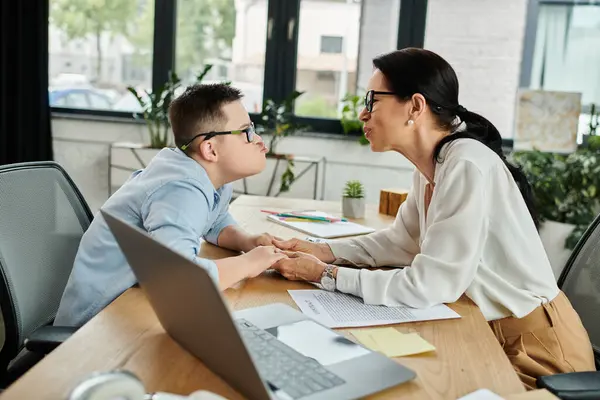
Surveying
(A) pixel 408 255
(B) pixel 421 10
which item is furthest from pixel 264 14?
(A) pixel 408 255

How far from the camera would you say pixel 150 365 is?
Answer: 2.98 feet

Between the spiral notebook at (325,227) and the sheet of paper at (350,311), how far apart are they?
1.97 feet

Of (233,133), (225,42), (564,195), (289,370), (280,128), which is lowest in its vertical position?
(564,195)

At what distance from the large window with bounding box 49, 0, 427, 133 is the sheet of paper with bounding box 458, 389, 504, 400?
3.30 m

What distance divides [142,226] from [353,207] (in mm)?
994

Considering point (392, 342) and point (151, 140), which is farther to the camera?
point (151, 140)

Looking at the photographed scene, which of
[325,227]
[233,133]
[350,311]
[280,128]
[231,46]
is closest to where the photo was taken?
[350,311]

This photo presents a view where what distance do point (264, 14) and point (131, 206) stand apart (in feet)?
9.63

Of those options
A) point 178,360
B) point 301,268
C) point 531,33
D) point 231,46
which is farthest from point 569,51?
point 178,360

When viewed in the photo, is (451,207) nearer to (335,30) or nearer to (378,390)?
(378,390)

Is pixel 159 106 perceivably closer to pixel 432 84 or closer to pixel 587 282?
pixel 432 84

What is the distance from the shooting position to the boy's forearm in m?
1.67

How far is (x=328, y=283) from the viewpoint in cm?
136

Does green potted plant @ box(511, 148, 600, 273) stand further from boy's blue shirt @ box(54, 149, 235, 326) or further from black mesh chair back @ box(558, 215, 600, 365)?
boy's blue shirt @ box(54, 149, 235, 326)
